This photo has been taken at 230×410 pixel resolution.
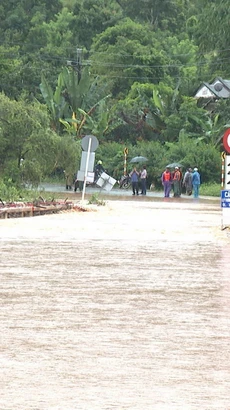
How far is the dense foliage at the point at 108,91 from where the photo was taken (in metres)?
39.3

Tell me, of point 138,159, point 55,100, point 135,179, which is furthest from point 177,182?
point 55,100

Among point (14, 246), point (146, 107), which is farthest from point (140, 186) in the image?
point (14, 246)

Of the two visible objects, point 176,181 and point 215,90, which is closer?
point 176,181

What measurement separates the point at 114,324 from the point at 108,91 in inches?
2984

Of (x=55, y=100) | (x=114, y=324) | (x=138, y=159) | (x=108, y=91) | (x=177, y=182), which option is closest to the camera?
(x=114, y=324)

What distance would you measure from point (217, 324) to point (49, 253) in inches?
317

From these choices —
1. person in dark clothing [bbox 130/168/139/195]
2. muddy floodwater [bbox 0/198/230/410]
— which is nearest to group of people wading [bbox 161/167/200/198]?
person in dark clothing [bbox 130/168/139/195]

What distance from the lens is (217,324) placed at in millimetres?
11664

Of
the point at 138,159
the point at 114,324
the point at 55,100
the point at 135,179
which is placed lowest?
the point at 114,324

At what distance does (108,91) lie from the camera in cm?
8681

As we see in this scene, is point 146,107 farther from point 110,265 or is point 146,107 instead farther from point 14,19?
point 110,265

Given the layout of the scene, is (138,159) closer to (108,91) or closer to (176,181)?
(176,181)

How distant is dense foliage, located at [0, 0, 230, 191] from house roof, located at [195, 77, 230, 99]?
2.48ft

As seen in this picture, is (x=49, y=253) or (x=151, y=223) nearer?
(x=49, y=253)
